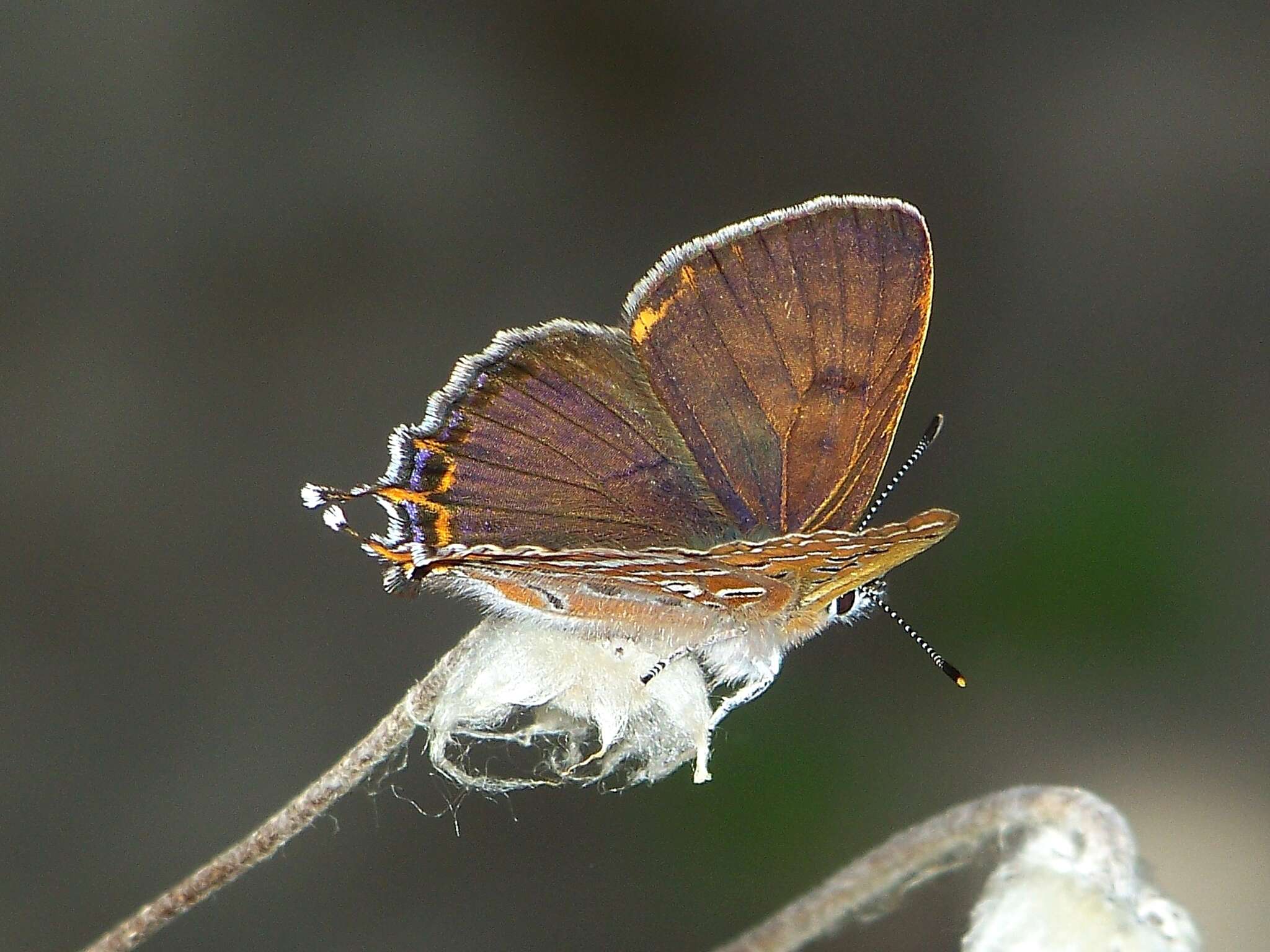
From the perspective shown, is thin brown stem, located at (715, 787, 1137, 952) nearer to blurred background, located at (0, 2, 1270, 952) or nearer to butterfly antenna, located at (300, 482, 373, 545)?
butterfly antenna, located at (300, 482, 373, 545)

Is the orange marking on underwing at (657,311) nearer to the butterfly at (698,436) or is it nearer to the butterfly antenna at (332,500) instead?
the butterfly at (698,436)

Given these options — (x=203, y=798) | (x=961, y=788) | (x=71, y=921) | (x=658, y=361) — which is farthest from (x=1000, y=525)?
(x=71, y=921)

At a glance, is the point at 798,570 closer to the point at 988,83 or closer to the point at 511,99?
the point at 511,99

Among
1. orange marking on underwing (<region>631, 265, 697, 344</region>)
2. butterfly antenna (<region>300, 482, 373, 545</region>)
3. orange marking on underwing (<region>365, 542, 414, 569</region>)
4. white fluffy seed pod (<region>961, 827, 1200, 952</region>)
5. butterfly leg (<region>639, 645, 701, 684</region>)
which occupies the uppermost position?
orange marking on underwing (<region>631, 265, 697, 344</region>)

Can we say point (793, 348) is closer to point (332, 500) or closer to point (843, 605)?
point (843, 605)

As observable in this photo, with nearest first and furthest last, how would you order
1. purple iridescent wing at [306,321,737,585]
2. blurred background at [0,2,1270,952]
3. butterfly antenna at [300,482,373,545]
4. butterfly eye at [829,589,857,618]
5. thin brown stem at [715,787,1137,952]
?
1. thin brown stem at [715,787,1137,952]
2. butterfly antenna at [300,482,373,545]
3. purple iridescent wing at [306,321,737,585]
4. butterfly eye at [829,589,857,618]
5. blurred background at [0,2,1270,952]

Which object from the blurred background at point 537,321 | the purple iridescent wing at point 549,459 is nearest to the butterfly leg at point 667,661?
the purple iridescent wing at point 549,459

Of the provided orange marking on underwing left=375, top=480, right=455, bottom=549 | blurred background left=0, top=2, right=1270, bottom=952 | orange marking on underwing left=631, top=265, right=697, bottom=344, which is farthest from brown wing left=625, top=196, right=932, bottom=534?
blurred background left=0, top=2, right=1270, bottom=952
